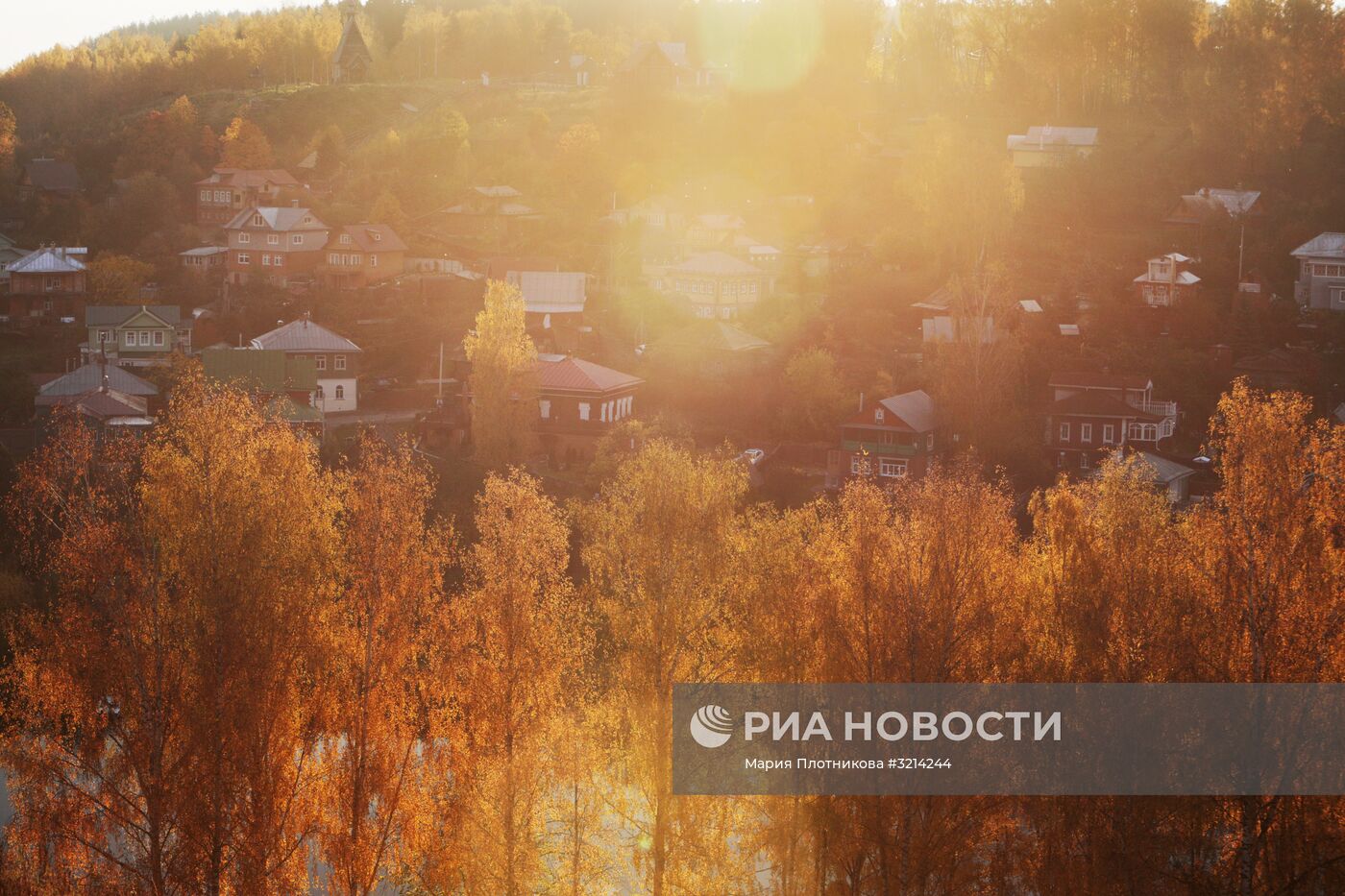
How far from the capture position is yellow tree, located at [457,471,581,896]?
32.2 ft

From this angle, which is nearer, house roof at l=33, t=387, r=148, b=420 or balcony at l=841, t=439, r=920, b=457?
balcony at l=841, t=439, r=920, b=457

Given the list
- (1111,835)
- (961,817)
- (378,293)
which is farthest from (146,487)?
(378,293)

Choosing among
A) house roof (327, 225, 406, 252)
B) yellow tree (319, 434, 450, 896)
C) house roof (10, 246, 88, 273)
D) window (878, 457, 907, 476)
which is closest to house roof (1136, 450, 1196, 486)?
window (878, 457, 907, 476)

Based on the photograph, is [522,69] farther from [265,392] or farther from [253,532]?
[253,532]

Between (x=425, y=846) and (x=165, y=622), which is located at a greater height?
(x=165, y=622)

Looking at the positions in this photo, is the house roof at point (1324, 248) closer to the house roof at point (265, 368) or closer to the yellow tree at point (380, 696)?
the house roof at point (265, 368)

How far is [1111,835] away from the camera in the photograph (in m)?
8.92

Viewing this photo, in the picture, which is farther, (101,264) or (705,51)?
(705,51)

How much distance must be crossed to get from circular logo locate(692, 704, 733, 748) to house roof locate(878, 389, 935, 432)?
1264cm

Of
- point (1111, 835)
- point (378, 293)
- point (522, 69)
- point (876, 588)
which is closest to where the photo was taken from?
point (1111, 835)

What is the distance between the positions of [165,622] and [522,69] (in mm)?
50387

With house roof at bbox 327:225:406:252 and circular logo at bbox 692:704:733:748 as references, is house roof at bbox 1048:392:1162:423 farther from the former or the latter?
house roof at bbox 327:225:406:252

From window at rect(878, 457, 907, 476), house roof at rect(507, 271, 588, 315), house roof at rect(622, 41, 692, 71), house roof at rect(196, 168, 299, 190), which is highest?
house roof at rect(622, 41, 692, 71)

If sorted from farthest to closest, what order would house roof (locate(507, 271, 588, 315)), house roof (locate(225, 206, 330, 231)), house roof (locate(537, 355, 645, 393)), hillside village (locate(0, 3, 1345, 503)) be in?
house roof (locate(225, 206, 330, 231)) < house roof (locate(507, 271, 588, 315)) < house roof (locate(537, 355, 645, 393)) < hillside village (locate(0, 3, 1345, 503))
